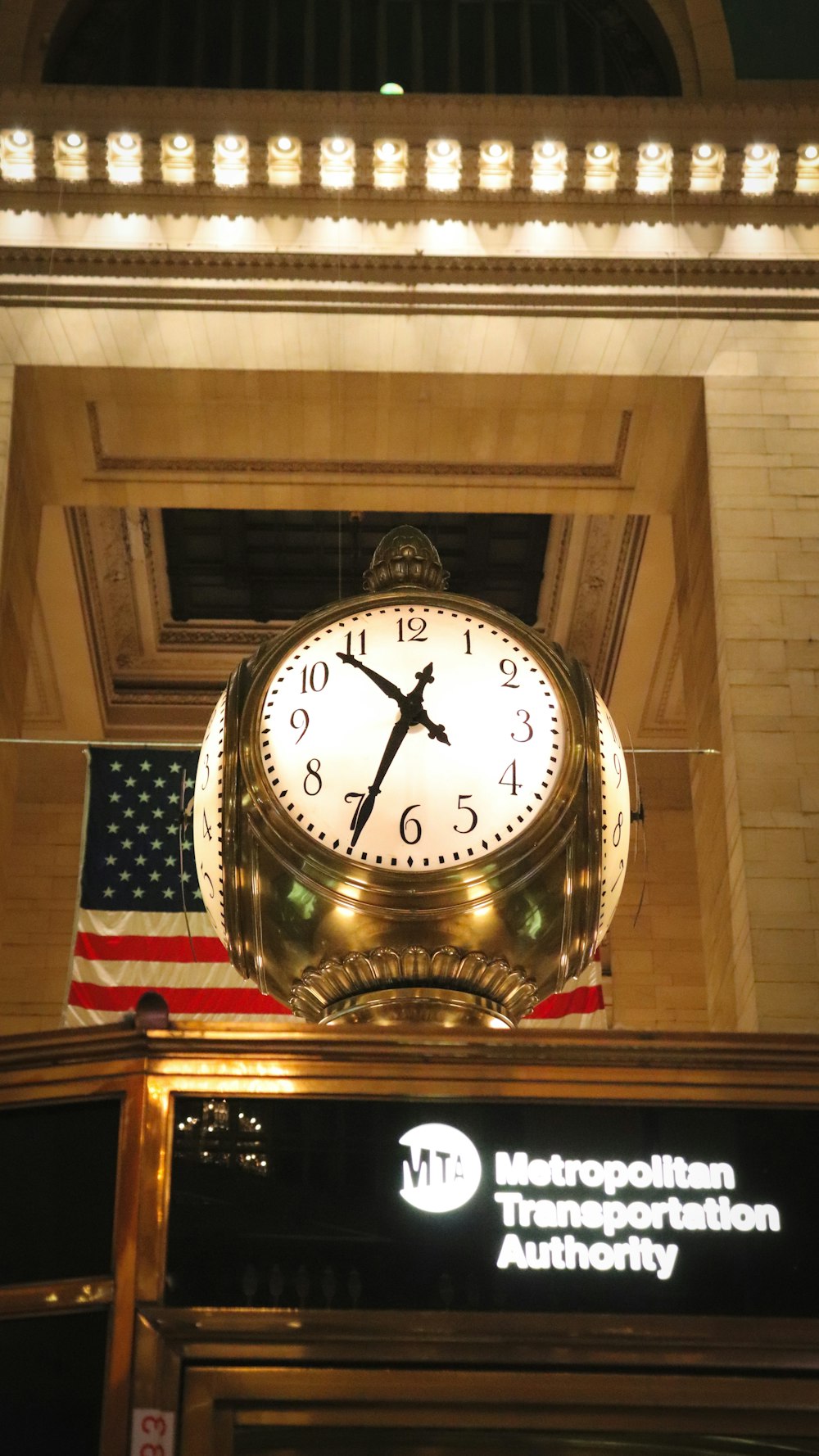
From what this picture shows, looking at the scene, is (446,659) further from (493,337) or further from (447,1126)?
(493,337)

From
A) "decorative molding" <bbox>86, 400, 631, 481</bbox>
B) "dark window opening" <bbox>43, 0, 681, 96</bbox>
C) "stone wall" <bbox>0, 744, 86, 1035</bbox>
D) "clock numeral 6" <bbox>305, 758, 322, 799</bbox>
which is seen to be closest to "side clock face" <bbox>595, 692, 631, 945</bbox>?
"clock numeral 6" <bbox>305, 758, 322, 799</bbox>

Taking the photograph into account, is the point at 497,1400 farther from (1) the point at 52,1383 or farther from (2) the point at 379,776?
(2) the point at 379,776

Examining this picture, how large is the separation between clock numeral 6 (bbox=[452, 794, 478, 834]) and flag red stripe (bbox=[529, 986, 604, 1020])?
8.28 m

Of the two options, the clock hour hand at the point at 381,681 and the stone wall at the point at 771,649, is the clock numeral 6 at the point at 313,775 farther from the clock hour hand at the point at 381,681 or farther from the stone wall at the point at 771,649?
the stone wall at the point at 771,649

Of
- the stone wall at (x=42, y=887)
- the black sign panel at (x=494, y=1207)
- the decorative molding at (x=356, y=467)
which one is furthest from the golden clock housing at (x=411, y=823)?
the stone wall at (x=42, y=887)

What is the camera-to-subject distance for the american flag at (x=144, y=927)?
32.6ft

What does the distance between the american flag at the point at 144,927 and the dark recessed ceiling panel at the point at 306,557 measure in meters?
3.74

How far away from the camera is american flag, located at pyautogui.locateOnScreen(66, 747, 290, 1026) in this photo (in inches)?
391

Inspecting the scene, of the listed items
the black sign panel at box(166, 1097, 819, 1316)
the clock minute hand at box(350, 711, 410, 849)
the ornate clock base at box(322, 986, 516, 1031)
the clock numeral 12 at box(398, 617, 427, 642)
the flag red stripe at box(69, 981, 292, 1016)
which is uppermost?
the flag red stripe at box(69, 981, 292, 1016)

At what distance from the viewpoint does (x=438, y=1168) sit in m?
1.47

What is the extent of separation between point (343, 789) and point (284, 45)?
11054 mm

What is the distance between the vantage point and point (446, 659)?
80.9 inches

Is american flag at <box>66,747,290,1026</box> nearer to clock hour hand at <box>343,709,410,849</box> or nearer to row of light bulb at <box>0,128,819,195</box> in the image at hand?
row of light bulb at <box>0,128,819,195</box>

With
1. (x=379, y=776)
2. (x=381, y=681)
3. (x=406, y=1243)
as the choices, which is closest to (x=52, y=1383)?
(x=406, y=1243)
